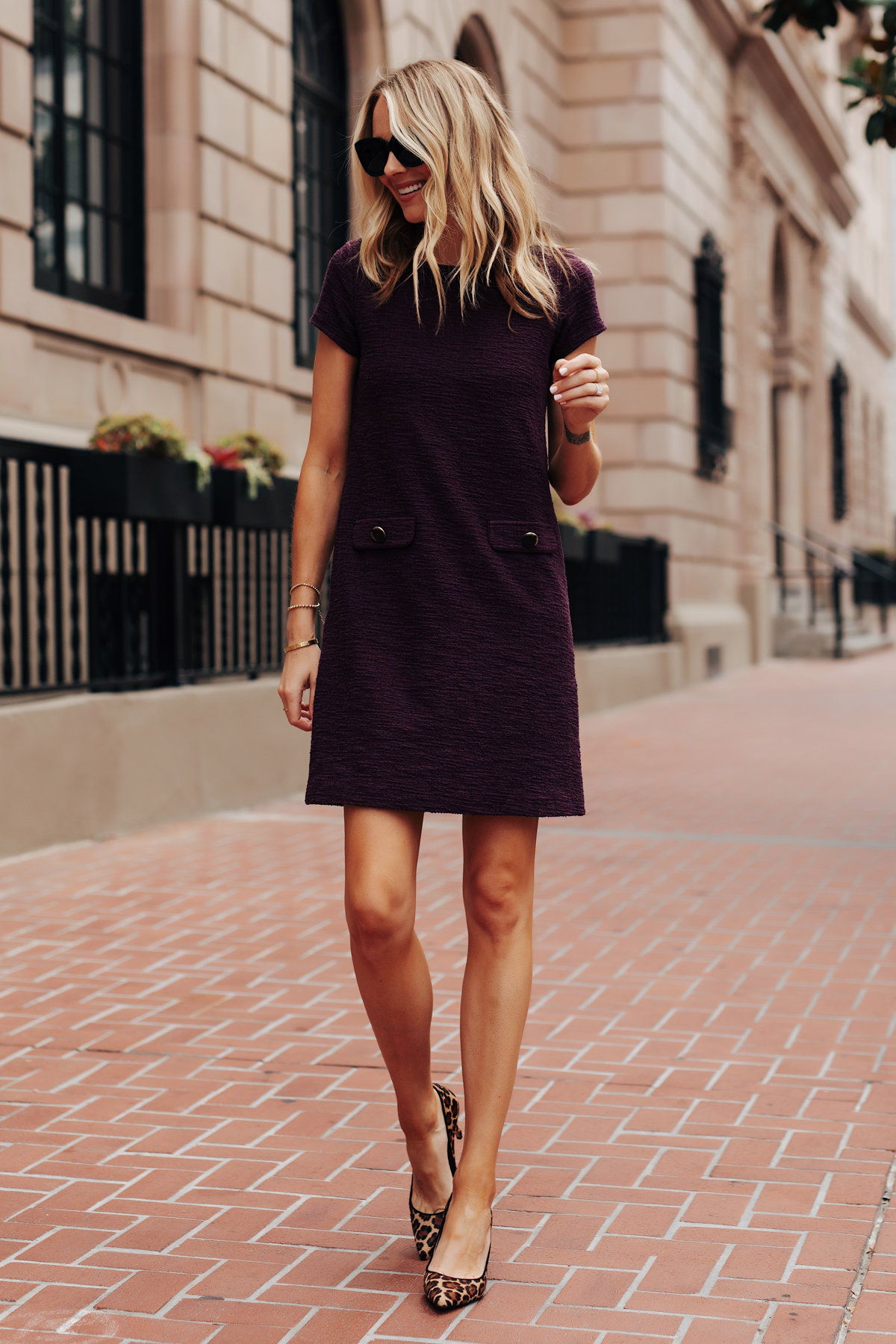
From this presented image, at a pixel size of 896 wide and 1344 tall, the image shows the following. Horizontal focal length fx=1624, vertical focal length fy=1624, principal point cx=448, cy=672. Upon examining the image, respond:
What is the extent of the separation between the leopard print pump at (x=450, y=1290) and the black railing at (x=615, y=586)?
10497mm

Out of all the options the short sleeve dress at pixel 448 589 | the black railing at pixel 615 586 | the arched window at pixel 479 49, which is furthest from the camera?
the arched window at pixel 479 49

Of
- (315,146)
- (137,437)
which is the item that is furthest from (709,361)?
(137,437)

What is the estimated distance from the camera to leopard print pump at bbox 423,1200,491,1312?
9.00ft

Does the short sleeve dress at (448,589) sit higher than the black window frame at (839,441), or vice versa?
the black window frame at (839,441)

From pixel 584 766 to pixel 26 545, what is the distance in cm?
455

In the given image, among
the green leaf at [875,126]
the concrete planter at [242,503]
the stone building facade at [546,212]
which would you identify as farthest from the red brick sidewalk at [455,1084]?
Answer: the stone building facade at [546,212]

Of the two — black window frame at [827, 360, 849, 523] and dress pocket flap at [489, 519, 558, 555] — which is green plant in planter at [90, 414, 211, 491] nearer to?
dress pocket flap at [489, 519, 558, 555]

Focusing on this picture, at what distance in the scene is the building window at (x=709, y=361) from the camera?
19266 mm

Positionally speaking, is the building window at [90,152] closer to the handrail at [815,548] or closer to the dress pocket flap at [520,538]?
the dress pocket flap at [520,538]

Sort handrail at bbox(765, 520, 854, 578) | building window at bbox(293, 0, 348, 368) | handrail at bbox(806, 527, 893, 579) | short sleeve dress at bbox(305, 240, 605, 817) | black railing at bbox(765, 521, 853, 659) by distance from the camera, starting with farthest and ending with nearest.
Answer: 1. handrail at bbox(806, 527, 893, 579)
2. handrail at bbox(765, 520, 854, 578)
3. black railing at bbox(765, 521, 853, 659)
4. building window at bbox(293, 0, 348, 368)
5. short sleeve dress at bbox(305, 240, 605, 817)

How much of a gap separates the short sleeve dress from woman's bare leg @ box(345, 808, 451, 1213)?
0.24 feet

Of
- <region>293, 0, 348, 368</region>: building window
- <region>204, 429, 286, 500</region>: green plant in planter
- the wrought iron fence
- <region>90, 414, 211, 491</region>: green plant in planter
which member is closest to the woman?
the wrought iron fence

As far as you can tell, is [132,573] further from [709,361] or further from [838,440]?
[838,440]

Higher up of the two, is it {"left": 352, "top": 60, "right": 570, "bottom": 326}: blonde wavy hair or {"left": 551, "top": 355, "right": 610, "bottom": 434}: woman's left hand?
{"left": 352, "top": 60, "right": 570, "bottom": 326}: blonde wavy hair
